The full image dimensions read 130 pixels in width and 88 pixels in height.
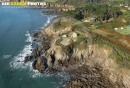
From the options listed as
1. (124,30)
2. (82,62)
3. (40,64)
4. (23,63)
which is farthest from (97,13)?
(40,64)

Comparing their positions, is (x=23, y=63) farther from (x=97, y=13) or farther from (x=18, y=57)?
(x=97, y=13)

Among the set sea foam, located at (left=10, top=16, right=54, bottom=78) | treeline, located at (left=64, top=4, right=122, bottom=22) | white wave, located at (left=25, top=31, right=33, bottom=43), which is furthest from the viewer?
treeline, located at (left=64, top=4, right=122, bottom=22)

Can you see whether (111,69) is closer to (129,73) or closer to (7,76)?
(129,73)

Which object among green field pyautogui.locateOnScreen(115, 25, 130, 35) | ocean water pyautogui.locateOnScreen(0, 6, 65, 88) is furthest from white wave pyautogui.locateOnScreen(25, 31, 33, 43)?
green field pyautogui.locateOnScreen(115, 25, 130, 35)

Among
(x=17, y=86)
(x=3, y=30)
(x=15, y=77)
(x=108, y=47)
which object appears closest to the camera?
(x=17, y=86)

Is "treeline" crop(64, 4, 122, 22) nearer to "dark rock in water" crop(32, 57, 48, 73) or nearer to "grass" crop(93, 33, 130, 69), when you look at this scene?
"grass" crop(93, 33, 130, 69)

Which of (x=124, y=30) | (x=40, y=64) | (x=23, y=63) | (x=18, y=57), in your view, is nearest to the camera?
(x=40, y=64)

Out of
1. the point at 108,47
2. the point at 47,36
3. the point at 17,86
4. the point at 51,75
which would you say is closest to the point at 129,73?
the point at 108,47
